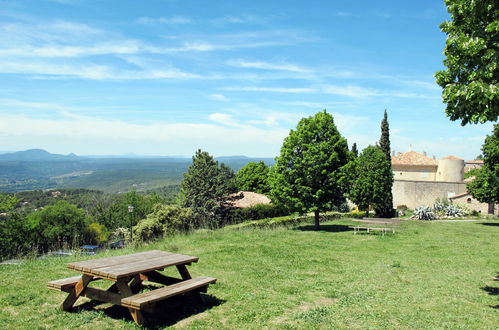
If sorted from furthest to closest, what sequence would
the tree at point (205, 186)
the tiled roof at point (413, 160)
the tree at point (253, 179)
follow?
the tiled roof at point (413, 160), the tree at point (253, 179), the tree at point (205, 186)

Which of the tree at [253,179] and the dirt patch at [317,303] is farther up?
the tree at [253,179]

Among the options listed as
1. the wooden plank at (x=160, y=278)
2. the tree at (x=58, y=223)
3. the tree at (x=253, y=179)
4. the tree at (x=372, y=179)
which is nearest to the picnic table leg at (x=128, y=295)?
the wooden plank at (x=160, y=278)

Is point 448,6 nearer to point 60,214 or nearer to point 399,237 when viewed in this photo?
point 399,237

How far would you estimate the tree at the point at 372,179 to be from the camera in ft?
107

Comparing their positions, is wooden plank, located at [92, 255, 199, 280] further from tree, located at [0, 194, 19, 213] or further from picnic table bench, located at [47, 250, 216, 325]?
tree, located at [0, 194, 19, 213]

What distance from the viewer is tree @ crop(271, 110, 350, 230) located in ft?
64.6

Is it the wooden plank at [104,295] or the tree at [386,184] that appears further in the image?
the tree at [386,184]

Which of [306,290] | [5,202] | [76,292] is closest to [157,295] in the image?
[76,292]

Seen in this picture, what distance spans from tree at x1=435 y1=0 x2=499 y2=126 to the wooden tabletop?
19.6ft

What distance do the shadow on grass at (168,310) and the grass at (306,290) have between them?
2 centimetres

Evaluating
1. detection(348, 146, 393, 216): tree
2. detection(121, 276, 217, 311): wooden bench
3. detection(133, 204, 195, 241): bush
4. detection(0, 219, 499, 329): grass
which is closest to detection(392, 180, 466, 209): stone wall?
detection(348, 146, 393, 216): tree

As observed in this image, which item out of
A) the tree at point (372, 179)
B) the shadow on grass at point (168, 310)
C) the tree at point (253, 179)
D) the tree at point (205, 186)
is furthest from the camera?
the tree at point (253, 179)

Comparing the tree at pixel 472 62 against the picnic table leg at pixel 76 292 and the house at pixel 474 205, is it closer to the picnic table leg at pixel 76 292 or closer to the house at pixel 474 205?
the picnic table leg at pixel 76 292

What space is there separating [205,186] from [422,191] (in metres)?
29.3
